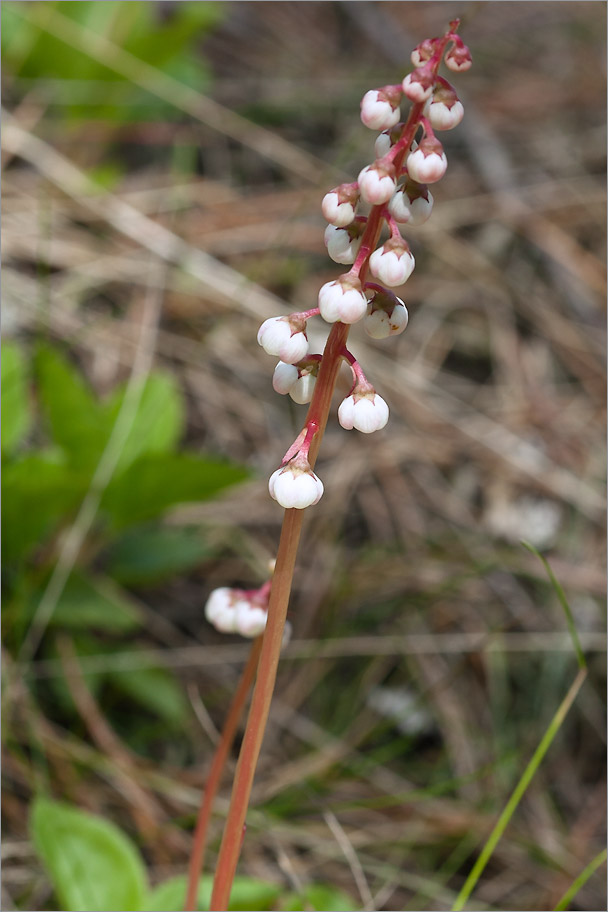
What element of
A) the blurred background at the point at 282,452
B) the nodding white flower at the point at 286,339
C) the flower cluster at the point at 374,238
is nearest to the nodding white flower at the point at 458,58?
the flower cluster at the point at 374,238

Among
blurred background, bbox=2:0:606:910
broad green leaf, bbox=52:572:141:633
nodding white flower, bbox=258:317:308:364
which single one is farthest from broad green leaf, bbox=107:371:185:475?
nodding white flower, bbox=258:317:308:364

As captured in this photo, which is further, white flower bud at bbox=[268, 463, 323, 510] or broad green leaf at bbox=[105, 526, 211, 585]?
broad green leaf at bbox=[105, 526, 211, 585]

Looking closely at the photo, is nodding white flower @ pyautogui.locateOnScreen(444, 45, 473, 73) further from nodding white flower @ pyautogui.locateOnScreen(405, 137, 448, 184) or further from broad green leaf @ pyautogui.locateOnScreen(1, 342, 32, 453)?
broad green leaf @ pyautogui.locateOnScreen(1, 342, 32, 453)

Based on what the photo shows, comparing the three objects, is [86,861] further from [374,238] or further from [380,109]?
[380,109]

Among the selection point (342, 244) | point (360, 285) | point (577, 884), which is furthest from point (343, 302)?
point (577, 884)

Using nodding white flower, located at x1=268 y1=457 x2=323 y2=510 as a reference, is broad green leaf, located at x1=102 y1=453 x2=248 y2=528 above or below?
above

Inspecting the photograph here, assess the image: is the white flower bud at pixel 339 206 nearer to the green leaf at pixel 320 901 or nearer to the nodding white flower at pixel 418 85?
the nodding white flower at pixel 418 85
